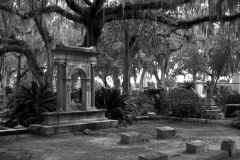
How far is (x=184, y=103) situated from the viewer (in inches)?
606

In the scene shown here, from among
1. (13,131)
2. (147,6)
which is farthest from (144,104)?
(13,131)

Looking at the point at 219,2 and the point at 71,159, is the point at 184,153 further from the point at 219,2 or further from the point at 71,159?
the point at 219,2

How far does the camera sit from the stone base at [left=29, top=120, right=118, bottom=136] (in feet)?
32.6

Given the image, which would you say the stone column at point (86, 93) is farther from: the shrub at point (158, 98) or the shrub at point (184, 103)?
the shrub at point (158, 98)

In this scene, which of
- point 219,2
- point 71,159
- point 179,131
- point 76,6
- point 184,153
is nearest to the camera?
A: point 71,159

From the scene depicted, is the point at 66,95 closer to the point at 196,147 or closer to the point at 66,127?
the point at 66,127

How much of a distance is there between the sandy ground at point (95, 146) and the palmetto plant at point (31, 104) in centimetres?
175

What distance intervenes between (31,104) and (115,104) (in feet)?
12.2

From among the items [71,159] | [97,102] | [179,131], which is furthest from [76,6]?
[71,159]

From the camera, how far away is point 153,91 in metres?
18.4

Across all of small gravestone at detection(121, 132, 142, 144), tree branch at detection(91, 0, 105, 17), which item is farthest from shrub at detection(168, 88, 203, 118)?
small gravestone at detection(121, 132, 142, 144)

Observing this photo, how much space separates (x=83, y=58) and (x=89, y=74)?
2.42 feet

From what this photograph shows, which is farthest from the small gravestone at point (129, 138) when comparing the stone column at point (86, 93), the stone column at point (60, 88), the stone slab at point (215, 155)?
the stone column at point (86, 93)

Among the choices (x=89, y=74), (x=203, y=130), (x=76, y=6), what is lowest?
(x=203, y=130)
